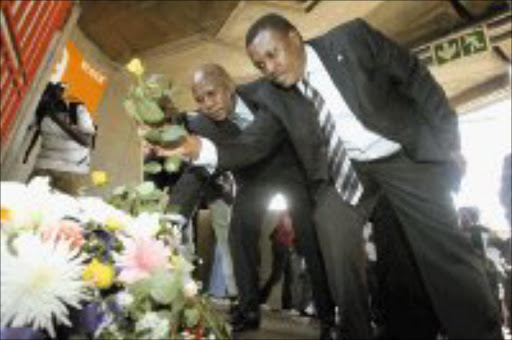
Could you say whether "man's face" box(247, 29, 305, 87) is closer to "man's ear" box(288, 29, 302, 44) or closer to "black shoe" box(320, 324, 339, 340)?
"man's ear" box(288, 29, 302, 44)

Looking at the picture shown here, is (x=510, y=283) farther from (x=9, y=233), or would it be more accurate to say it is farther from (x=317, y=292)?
(x=9, y=233)

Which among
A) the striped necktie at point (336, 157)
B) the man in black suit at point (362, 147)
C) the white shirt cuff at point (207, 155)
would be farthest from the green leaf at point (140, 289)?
the striped necktie at point (336, 157)

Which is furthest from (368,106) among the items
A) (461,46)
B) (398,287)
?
(461,46)

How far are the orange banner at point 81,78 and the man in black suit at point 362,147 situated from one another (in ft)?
8.87

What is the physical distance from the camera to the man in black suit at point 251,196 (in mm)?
3270

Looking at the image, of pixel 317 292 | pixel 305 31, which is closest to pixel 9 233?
pixel 317 292

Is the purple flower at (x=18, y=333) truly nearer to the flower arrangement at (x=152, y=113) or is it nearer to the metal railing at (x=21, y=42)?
the flower arrangement at (x=152, y=113)

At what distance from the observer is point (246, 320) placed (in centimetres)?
306

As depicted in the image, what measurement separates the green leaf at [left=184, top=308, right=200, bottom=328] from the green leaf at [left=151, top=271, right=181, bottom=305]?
0.06 metres

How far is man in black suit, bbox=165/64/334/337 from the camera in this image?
327 cm

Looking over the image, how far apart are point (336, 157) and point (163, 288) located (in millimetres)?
1830

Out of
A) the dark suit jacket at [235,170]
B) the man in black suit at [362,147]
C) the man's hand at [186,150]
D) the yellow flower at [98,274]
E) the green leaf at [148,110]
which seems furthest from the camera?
the dark suit jacket at [235,170]

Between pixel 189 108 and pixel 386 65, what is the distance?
5639 mm

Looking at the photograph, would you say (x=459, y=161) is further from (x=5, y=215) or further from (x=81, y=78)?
(x=81, y=78)
